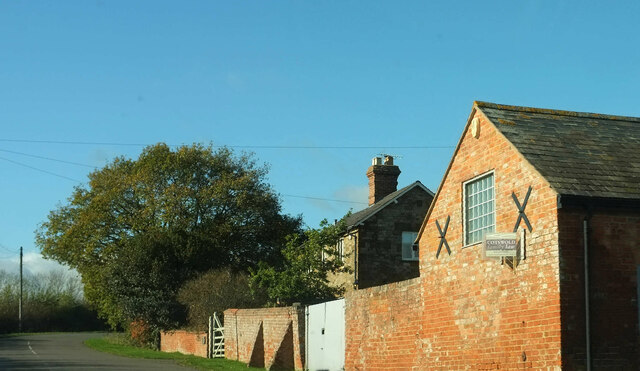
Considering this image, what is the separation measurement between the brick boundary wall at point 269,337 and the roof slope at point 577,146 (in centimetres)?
1100

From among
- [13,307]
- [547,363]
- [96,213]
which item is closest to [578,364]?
[547,363]

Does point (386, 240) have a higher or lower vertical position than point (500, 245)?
higher

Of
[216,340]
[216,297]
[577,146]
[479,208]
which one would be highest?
[577,146]

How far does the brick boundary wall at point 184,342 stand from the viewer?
35.3 meters

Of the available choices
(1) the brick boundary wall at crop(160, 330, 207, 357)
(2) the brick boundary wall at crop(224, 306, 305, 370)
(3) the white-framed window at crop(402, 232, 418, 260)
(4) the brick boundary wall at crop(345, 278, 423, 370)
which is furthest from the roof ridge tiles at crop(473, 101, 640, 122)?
(3) the white-framed window at crop(402, 232, 418, 260)

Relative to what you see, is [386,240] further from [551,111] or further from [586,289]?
[586,289]

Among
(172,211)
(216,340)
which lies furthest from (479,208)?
(172,211)

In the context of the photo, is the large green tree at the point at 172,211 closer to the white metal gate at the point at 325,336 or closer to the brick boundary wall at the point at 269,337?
the brick boundary wall at the point at 269,337

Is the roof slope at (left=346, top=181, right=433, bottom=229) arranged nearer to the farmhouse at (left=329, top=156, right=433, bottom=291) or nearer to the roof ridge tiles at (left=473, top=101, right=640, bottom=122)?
the farmhouse at (left=329, top=156, right=433, bottom=291)

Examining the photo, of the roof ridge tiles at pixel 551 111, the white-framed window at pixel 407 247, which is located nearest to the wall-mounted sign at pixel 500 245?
the roof ridge tiles at pixel 551 111

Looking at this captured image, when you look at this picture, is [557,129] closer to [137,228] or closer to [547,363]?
[547,363]

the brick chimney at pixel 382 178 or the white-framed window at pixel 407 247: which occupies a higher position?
the brick chimney at pixel 382 178

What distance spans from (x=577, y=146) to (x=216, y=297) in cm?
2287

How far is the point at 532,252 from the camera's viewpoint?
15.2m
